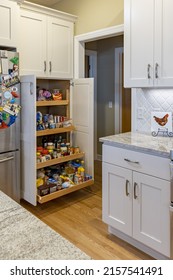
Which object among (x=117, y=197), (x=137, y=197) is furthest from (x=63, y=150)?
(x=137, y=197)

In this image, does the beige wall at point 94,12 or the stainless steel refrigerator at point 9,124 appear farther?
the beige wall at point 94,12

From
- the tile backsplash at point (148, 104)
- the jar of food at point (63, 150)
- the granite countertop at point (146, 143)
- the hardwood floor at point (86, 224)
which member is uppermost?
the tile backsplash at point (148, 104)

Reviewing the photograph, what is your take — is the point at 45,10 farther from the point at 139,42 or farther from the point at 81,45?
the point at 139,42

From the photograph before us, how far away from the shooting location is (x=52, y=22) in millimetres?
3213

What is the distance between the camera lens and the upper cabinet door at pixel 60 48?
10.6 ft

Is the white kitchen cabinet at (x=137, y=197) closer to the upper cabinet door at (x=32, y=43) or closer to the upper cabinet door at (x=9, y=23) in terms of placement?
the upper cabinet door at (x=32, y=43)

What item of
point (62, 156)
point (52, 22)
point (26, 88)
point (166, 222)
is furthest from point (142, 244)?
point (52, 22)

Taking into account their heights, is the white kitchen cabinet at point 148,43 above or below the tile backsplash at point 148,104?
above

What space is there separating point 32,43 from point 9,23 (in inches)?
15.7

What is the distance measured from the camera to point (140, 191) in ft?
6.88

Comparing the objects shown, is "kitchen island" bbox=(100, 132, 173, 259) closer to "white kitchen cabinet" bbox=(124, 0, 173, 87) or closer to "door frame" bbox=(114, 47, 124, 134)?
"white kitchen cabinet" bbox=(124, 0, 173, 87)

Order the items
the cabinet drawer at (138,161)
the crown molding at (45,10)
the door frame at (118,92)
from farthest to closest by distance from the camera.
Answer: the door frame at (118,92), the crown molding at (45,10), the cabinet drawer at (138,161)

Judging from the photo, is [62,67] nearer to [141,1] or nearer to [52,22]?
[52,22]

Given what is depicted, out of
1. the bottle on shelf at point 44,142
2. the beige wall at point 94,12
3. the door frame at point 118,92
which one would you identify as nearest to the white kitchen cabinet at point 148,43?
the beige wall at point 94,12
